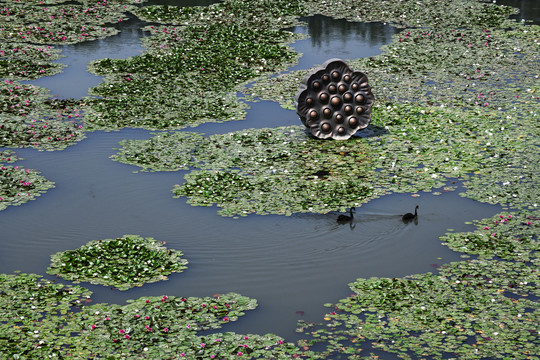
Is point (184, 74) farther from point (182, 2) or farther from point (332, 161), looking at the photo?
point (182, 2)

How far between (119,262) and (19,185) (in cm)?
520

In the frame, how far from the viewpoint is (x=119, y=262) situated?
47.3 feet

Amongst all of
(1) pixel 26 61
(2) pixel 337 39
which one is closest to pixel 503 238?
(2) pixel 337 39

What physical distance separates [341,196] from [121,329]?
6925 millimetres

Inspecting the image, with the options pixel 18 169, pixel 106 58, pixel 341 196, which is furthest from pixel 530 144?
pixel 106 58

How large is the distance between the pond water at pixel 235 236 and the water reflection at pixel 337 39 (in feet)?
37.5

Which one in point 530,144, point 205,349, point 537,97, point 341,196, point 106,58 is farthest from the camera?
point 106,58

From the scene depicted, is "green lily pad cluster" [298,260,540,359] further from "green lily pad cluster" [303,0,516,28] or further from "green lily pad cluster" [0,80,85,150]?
"green lily pad cluster" [303,0,516,28]

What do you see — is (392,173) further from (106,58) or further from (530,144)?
(106,58)

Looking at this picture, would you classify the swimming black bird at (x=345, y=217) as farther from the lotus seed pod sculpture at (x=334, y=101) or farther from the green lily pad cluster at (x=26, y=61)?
the green lily pad cluster at (x=26, y=61)

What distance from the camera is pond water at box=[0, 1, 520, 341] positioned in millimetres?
13609

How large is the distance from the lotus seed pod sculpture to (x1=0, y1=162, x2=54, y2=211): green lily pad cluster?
7387 millimetres

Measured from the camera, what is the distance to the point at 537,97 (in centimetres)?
2356

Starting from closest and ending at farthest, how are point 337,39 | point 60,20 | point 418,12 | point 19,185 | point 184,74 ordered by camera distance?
point 19,185
point 184,74
point 337,39
point 60,20
point 418,12
